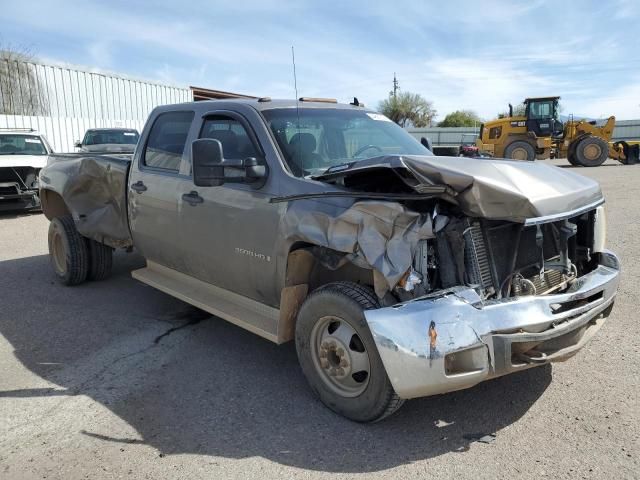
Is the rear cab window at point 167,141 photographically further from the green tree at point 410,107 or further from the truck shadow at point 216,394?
the green tree at point 410,107

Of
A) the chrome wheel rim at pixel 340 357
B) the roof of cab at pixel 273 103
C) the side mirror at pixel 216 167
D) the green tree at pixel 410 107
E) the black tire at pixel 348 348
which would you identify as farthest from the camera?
the green tree at pixel 410 107

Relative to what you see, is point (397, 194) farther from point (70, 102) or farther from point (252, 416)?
point (70, 102)

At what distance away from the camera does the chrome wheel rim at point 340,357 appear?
10.5ft

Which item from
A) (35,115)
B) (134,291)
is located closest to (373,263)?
(134,291)

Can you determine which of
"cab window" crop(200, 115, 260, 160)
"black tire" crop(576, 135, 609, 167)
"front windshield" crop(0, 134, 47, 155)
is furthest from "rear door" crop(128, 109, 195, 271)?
"black tire" crop(576, 135, 609, 167)

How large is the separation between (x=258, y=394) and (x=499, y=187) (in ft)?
6.83

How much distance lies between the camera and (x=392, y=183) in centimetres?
324

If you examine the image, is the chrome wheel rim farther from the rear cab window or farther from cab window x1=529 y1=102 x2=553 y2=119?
cab window x1=529 y1=102 x2=553 y2=119

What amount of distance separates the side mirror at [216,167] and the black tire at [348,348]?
3.04 ft

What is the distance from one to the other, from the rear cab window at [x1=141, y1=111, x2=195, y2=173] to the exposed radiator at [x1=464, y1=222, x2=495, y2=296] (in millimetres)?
2621

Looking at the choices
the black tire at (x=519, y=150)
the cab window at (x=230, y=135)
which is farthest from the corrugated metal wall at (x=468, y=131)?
the cab window at (x=230, y=135)

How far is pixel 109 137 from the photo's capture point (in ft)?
48.9

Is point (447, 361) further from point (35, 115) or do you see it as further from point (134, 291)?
point (35, 115)

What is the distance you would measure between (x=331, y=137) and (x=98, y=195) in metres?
2.94
